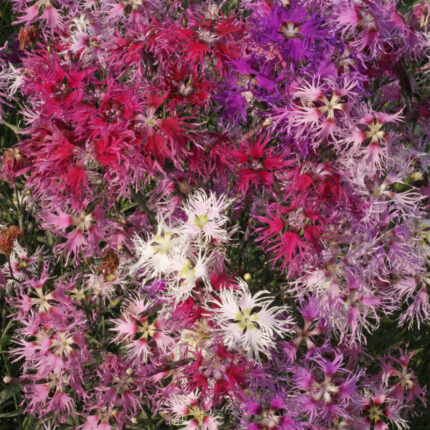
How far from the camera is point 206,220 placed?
1.49m

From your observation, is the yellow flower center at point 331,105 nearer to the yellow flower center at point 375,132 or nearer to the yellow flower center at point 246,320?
the yellow flower center at point 375,132

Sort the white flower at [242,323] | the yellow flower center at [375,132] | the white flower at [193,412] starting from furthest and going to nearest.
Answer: the white flower at [193,412] → the yellow flower center at [375,132] → the white flower at [242,323]

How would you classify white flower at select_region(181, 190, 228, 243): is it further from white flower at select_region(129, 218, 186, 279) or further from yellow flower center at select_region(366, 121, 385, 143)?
yellow flower center at select_region(366, 121, 385, 143)

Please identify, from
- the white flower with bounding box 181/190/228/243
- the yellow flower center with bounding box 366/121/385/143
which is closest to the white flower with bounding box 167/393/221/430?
the white flower with bounding box 181/190/228/243

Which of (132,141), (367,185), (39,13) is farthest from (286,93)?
(39,13)

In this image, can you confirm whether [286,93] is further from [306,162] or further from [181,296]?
[181,296]

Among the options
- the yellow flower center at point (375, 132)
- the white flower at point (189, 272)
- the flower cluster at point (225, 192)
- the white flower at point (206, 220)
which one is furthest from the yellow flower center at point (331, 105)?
the white flower at point (189, 272)

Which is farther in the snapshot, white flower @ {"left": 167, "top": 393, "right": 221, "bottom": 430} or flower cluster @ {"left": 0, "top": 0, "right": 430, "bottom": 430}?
white flower @ {"left": 167, "top": 393, "right": 221, "bottom": 430}

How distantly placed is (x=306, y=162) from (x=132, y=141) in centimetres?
48

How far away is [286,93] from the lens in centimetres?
154

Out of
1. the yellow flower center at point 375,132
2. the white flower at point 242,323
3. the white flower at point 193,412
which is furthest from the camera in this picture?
the white flower at point 193,412

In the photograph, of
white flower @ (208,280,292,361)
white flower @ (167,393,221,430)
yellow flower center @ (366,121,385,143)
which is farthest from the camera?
white flower @ (167,393,221,430)

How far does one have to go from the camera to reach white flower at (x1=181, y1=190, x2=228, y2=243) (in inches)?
57.7

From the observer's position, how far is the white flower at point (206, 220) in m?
1.47
